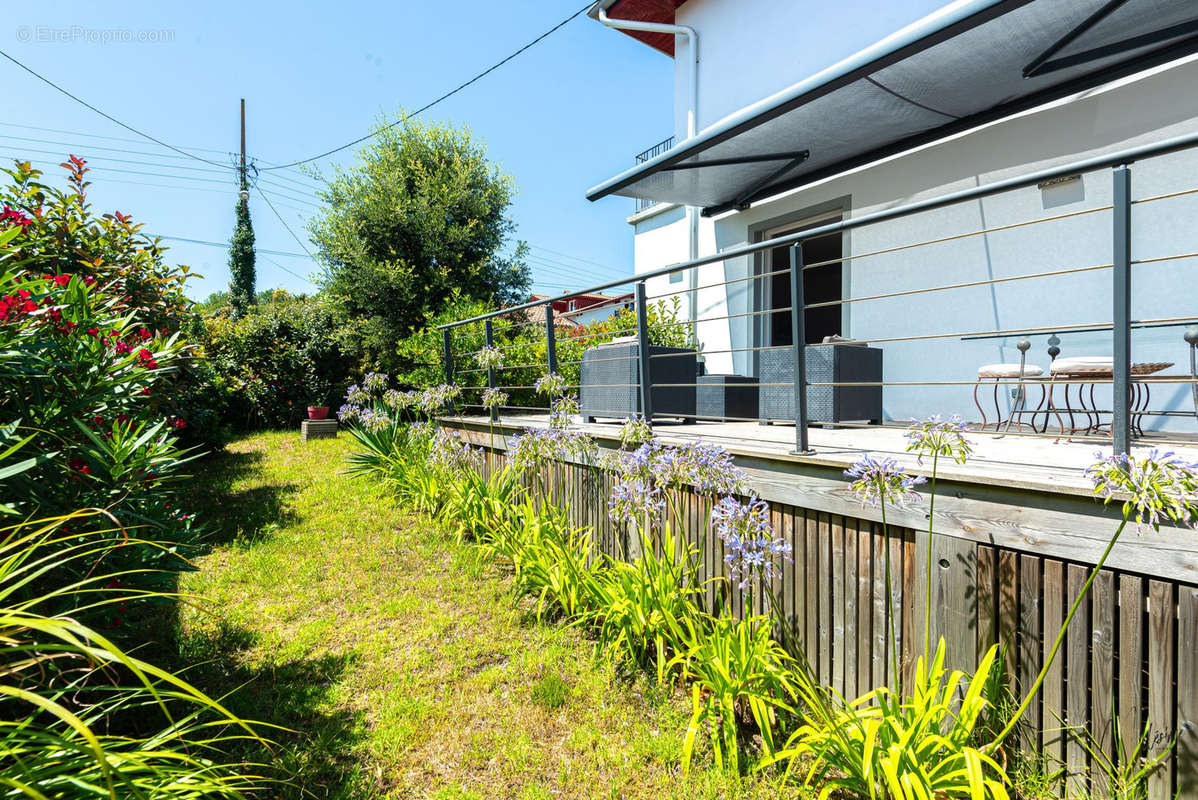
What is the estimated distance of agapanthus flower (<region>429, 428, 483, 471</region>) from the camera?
4.87 metres

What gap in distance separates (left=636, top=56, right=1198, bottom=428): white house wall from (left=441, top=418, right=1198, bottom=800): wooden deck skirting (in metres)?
1.78

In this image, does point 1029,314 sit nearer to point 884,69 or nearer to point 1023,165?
point 1023,165

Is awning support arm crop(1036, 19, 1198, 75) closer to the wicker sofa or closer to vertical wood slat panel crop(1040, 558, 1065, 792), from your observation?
the wicker sofa

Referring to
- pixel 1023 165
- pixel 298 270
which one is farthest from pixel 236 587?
pixel 298 270

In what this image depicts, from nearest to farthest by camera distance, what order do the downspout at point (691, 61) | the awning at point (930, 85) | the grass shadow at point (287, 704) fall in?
1. the grass shadow at point (287, 704)
2. the awning at point (930, 85)
3. the downspout at point (691, 61)

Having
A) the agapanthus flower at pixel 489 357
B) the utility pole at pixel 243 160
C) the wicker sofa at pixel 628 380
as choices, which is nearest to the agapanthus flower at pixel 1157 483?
the wicker sofa at pixel 628 380

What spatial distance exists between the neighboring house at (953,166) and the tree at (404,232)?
433 cm

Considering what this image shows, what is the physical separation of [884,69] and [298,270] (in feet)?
91.4

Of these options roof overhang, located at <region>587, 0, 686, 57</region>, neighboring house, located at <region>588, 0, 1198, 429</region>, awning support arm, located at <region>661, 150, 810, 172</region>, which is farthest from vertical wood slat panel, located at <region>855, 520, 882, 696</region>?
roof overhang, located at <region>587, 0, 686, 57</region>

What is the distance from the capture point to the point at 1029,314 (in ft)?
14.0

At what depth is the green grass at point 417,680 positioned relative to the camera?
208 centimetres

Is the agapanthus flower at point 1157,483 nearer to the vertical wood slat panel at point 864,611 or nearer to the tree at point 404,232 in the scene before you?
the vertical wood slat panel at point 864,611

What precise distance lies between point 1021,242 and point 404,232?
822 centimetres

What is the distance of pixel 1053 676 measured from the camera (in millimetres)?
1790
